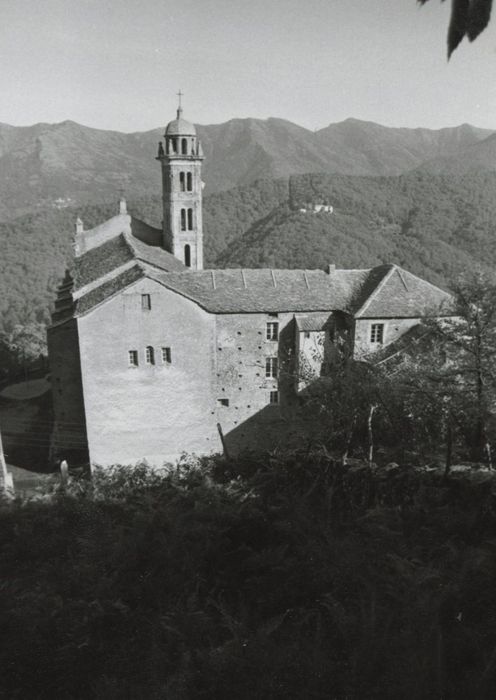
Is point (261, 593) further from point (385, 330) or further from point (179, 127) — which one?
point (179, 127)

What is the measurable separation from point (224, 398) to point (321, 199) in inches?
3048

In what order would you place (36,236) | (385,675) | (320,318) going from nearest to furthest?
(385,675) → (320,318) → (36,236)

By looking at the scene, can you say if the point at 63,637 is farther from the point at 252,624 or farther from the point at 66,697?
the point at 252,624

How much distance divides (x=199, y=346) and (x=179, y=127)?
19859 millimetres

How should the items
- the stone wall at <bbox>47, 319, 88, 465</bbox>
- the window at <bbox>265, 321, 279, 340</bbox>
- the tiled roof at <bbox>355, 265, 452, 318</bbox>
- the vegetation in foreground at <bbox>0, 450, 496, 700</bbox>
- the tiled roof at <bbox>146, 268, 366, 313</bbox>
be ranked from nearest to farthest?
the vegetation in foreground at <bbox>0, 450, 496, 700</bbox>, the tiled roof at <bbox>355, 265, 452, 318</bbox>, the tiled roof at <bbox>146, 268, 366, 313</bbox>, the window at <bbox>265, 321, 279, 340</bbox>, the stone wall at <bbox>47, 319, 88, 465</bbox>

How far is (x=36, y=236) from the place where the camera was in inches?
4764

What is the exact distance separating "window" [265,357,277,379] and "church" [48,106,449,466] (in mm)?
72

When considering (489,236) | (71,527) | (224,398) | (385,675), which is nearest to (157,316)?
(224,398)

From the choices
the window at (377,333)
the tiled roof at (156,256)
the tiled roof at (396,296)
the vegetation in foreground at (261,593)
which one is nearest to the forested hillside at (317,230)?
the tiled roof at (156,256)

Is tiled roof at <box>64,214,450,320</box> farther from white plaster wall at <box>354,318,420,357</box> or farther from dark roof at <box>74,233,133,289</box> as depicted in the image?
white plaster wall at <box>354,318,420,357</box>

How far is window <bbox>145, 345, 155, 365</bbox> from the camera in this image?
3087 centimetres

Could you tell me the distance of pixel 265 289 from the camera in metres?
33.1

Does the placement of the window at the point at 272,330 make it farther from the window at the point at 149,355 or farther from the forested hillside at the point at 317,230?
the forested hillside at the point at 317,230

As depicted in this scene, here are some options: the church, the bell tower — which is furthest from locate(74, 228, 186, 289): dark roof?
the bell tower
